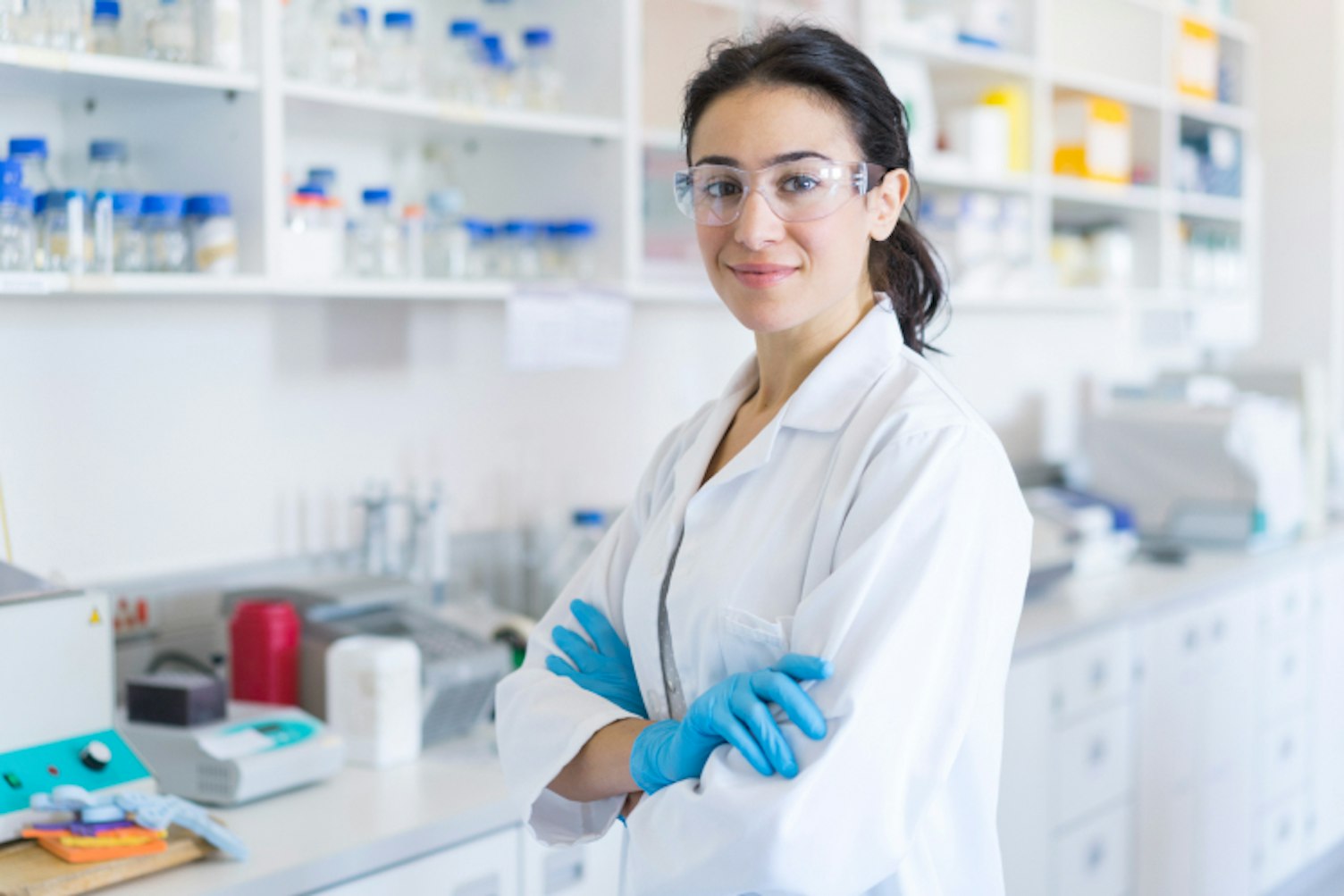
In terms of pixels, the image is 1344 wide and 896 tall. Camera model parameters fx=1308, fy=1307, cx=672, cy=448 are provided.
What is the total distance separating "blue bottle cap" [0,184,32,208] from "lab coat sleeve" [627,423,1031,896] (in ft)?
3.76

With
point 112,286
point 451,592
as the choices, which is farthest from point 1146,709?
point 112,286

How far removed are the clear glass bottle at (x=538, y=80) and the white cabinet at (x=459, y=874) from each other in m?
→ 1.25

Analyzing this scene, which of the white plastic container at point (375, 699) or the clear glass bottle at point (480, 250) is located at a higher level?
the clear glass bottle at point (480, 250)

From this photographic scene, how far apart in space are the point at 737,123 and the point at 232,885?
987mm

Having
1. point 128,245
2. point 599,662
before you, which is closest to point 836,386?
point 599,662

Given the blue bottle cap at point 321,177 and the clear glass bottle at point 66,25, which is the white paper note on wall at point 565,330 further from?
the clear glass bottle at point 66,25

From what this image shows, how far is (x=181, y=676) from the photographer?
71.8 inches

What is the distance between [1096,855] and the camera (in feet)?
8.96

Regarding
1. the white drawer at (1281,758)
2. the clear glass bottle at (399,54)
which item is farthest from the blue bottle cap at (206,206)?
the white drawer at (1281,758)

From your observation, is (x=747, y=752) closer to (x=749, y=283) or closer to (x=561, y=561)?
(x=749, y=283)

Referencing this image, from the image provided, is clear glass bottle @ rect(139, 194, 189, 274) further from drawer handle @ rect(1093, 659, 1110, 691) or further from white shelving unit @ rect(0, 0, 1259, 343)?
drawer handle @ rect(1093, 659, 1110, 691)

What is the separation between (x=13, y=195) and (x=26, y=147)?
13 cm

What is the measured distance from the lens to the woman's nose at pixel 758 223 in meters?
1.24

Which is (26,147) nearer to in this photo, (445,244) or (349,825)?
(445,244)
